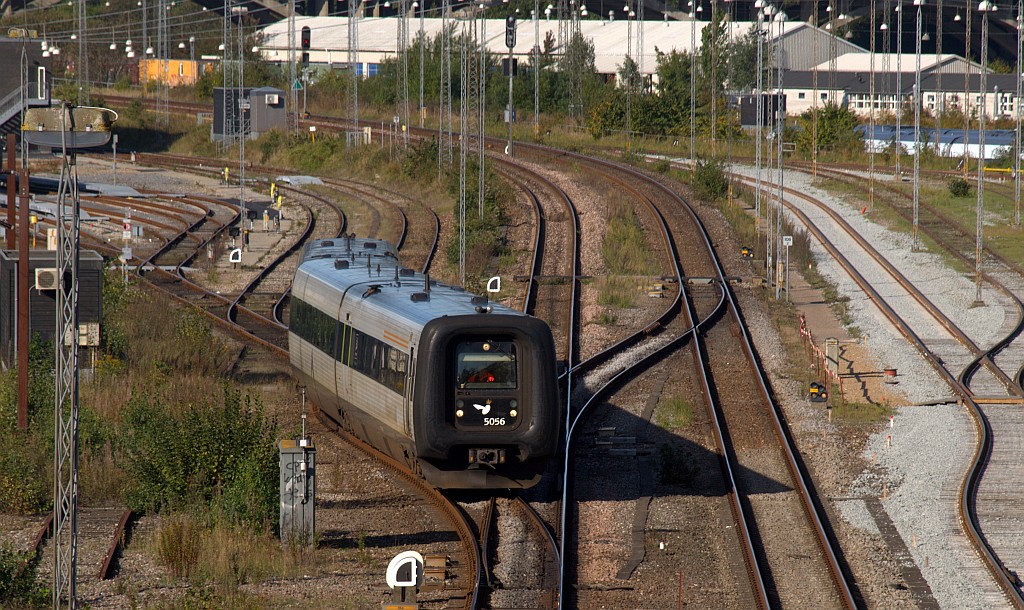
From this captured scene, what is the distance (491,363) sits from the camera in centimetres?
1405

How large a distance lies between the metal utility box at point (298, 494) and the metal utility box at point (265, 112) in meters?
51.1

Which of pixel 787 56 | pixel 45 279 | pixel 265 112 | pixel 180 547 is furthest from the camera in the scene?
pixel 787 56

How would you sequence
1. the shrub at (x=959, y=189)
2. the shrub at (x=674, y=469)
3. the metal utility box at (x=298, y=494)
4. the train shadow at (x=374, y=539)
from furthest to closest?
the shrub at (x=959, y=189)
the shrub at (x=674, y=469)
the train shadow at (x=374, y=539)
the metal utility box at (x=298, y=494)

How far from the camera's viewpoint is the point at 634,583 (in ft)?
40.7

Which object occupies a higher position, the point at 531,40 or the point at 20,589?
the point at 531,40

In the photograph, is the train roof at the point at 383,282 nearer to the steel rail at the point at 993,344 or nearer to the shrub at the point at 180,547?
the shrub at the point at 180,547

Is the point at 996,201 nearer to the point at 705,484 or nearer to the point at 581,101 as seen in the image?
the point at 581,101

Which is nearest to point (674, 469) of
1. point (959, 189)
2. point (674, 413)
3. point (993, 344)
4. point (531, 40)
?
point (674, 413)

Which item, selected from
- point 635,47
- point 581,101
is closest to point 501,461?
point 581,101

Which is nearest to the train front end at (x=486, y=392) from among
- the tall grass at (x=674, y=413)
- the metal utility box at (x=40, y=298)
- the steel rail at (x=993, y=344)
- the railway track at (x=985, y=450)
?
the railway track at (x=985, y=450)

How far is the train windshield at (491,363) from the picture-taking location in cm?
1402

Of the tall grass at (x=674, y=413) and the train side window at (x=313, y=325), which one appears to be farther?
the tall grass at (x=674, y=413)

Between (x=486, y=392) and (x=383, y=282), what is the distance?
11.9 feet

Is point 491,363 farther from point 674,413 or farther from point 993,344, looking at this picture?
point 993,344
